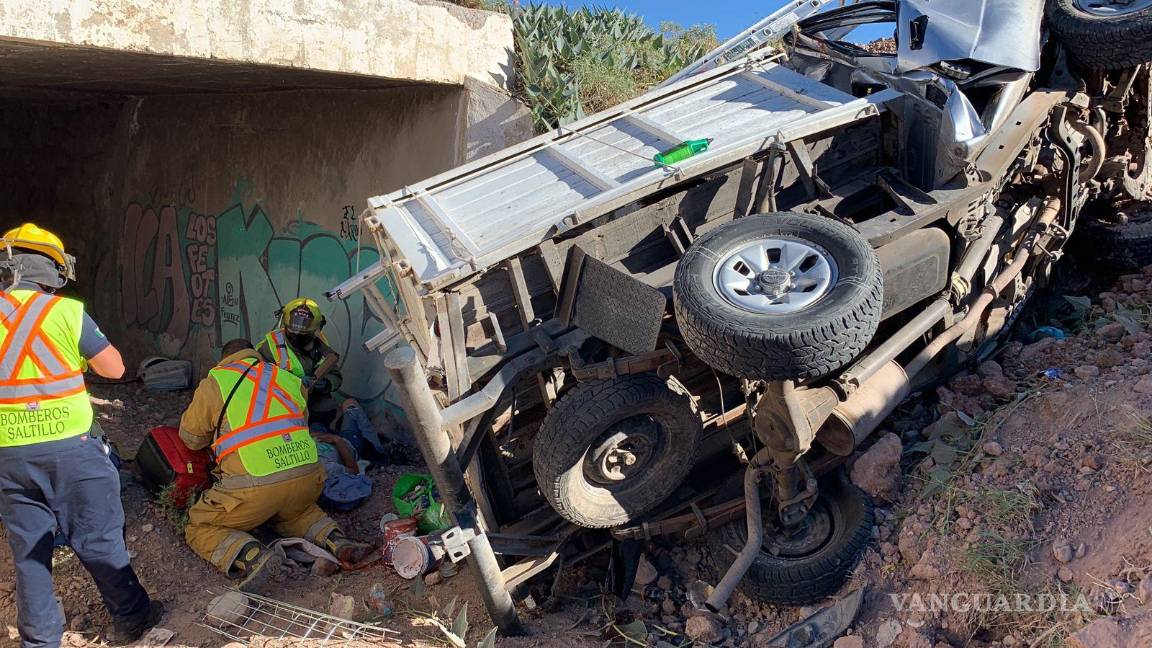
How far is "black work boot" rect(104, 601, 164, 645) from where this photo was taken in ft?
15.4

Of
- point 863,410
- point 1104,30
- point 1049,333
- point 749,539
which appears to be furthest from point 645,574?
point 1104,30

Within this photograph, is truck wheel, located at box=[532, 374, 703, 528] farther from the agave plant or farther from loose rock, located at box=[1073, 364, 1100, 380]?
the agave plant

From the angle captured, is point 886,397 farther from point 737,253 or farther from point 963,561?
point 737,253

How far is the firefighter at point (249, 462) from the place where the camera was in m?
5.44

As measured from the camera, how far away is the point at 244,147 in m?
9.61

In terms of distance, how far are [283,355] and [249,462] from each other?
84 centimetres

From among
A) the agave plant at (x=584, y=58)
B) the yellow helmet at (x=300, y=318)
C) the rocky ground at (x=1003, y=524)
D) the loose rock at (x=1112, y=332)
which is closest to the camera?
the rocky ground at (x=1003, y=524)

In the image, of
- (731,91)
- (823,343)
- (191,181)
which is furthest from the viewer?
(191,181)

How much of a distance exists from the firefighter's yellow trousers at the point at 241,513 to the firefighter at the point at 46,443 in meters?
0.86

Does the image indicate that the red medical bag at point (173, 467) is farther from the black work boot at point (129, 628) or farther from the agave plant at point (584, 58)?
the agave plant at point (584, 58)

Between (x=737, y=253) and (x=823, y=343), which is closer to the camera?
(x=823, y=343)

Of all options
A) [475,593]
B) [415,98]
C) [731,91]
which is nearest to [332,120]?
[415,98]

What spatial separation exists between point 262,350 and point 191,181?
517cm

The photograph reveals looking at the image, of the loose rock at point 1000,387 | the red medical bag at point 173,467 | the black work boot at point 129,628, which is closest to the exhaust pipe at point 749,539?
the loose rock at point 1000,387
